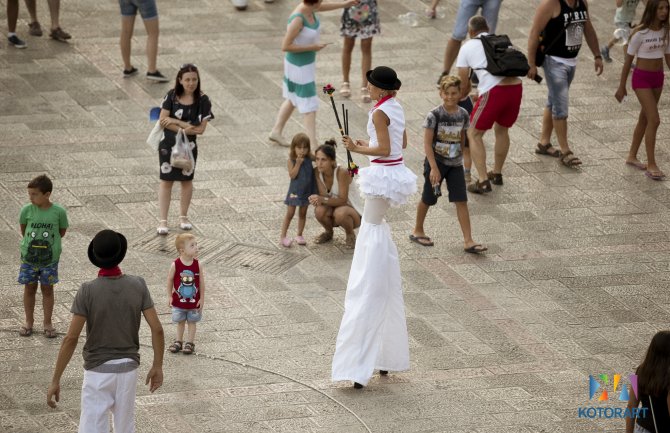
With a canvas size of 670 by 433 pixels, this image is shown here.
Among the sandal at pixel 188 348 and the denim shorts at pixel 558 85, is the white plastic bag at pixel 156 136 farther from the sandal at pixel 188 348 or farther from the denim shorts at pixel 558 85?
the denim shorts at pixel 558 85

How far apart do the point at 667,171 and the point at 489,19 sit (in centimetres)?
316

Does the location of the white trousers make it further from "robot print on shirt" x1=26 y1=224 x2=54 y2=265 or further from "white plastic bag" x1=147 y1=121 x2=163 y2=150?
"white plastic bag" x1=147 y1=121 x2=163 y2=150

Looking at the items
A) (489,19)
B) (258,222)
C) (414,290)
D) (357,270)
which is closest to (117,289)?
(357,270)

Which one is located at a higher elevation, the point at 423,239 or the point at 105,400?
the point at 105,400

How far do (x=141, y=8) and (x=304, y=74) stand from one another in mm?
2777

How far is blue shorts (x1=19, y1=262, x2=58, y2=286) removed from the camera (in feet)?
30.8

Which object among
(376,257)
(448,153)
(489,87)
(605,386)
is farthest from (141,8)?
(605,386)

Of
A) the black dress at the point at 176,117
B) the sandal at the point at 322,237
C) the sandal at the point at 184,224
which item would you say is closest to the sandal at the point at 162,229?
the sandal at the point at 184,224

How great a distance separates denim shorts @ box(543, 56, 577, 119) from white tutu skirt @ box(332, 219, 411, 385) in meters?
5.09

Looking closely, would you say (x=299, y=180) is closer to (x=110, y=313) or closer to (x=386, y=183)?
(x=386, y=183)

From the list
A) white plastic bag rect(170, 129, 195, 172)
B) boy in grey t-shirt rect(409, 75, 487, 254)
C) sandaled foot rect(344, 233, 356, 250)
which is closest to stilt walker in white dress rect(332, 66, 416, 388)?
boy in grey t-shirt rect(409, 75, 487, 254)

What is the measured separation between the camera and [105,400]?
731cm

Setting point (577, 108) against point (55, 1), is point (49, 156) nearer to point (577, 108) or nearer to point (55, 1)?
point (55, 1)

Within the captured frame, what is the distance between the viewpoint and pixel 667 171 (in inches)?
541
